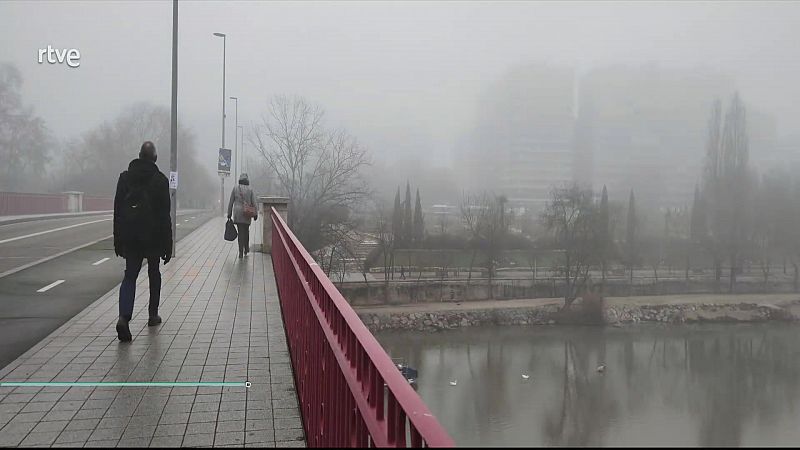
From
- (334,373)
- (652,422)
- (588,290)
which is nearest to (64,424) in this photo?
(334,373)

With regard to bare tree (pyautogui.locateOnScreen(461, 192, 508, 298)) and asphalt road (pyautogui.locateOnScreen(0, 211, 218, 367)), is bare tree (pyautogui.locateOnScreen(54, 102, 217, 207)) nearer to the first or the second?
bare tree (pyautogui.locateOnScreen(461, 192, 508, 298))

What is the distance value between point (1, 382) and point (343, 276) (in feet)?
86.4

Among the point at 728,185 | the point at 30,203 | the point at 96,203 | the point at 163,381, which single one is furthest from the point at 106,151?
the point at 163,381

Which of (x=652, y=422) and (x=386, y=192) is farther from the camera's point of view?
(x=386, y=192)

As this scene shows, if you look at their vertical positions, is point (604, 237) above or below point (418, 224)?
below

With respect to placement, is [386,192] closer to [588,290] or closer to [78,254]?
[588,290]

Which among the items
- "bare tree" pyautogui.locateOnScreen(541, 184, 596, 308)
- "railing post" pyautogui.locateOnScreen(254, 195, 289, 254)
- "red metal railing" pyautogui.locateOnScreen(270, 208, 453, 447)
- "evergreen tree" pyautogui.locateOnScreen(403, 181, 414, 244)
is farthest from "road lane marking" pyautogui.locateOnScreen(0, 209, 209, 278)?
"bare tree" pyautogui.locateOnScreen(541, 184, 596, 308)

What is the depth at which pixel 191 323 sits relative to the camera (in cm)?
658

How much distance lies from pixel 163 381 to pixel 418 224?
38.8m

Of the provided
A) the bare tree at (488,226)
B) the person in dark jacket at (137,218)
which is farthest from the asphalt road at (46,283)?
the bare tree at (488,226)

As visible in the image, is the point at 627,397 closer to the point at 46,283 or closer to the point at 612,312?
the point at 46,283

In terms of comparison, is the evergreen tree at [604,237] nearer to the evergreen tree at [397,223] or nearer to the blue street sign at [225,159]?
the evergreen tree at [397,223]

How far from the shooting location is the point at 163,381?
4391 mm

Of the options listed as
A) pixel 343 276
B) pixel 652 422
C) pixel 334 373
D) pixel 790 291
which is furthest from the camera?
pixel 343 276
